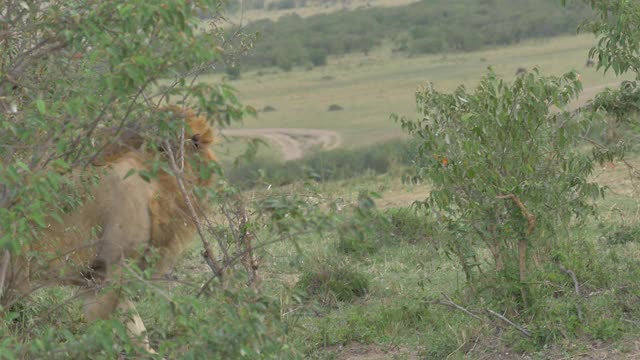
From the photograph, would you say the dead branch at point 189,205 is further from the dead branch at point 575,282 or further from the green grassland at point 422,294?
the dead branch at point 575,282

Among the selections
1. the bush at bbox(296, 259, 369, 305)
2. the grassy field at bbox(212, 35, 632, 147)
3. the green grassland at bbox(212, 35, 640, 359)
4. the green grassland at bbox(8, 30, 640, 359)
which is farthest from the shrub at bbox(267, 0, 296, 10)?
the bush at bbox(296, 259, 369, 305)

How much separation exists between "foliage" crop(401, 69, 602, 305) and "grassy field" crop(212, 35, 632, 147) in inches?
561

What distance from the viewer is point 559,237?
6863 millimetres

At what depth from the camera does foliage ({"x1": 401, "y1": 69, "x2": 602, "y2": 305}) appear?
5664mm

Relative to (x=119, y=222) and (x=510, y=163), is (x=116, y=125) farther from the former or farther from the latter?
(x=510, y=163)

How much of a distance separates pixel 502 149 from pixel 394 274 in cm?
206

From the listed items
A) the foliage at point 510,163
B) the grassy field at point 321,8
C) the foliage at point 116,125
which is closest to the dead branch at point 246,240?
the foliage at point 116,125

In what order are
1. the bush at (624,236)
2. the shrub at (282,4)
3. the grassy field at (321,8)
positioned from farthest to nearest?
the shrub at (282,4)
the grassy field at (321,8)
the bush at (624,236)

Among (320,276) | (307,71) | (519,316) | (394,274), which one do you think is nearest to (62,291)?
(320,276)

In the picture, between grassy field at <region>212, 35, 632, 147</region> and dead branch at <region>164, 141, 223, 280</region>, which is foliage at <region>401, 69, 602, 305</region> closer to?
dead branch at <region>164, 141, 223, 280</region>

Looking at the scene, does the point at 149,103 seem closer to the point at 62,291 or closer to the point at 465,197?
the point at 465,197

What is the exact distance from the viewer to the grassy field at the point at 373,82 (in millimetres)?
24125

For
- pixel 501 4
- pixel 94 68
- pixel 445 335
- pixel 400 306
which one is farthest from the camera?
pixel 501 4

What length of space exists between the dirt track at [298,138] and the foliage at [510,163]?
48.0 ft
